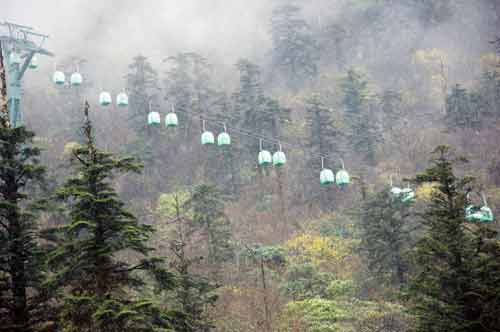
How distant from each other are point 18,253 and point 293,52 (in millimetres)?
42846

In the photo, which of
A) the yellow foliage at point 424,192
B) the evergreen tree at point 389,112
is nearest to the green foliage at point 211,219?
the yellow foliage at point 424,192

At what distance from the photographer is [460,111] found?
39.9 m

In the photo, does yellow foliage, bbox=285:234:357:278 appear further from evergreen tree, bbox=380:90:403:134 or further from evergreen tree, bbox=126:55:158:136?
evergreen tree, bbox=126:55:158:136

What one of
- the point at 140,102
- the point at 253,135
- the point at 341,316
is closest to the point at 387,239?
the point at 341,316

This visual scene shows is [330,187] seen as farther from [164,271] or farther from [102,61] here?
[102,61]

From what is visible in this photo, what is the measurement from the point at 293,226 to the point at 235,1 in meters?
55.1

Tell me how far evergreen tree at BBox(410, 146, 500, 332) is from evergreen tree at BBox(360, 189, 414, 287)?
327 inches

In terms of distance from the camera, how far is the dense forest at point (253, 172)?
11.6 m

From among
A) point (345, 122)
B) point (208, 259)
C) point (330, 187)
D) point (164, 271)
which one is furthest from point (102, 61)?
point (164, 271)

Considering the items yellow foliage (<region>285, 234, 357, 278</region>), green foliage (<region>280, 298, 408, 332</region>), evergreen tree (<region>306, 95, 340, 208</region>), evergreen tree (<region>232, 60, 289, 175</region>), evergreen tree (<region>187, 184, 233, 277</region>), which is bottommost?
green foliage (<region>280, 298, 408, 332</region>)

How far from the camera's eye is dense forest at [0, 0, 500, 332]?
1160 centimetres

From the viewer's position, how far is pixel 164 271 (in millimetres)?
11219

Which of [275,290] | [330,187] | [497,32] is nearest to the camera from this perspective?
[275,290]

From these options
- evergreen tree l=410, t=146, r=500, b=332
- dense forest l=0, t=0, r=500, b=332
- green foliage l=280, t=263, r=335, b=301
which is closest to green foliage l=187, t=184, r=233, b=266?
dense forest l=0, t=0, r=500, b=332
